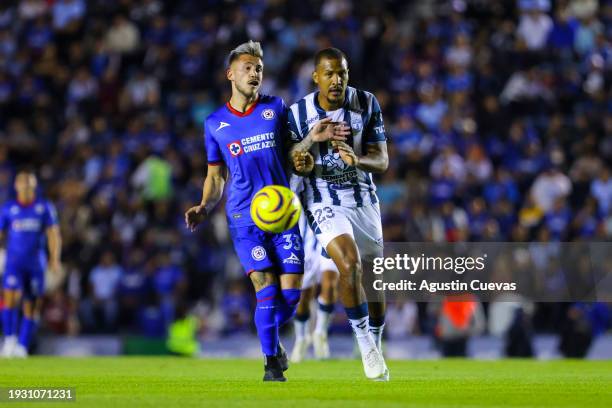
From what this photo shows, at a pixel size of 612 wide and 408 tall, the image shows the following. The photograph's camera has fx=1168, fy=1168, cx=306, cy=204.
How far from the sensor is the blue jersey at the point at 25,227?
1705 cm

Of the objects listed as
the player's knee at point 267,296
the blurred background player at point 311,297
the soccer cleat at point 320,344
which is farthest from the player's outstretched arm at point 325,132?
the soccer cleat at point 320,344

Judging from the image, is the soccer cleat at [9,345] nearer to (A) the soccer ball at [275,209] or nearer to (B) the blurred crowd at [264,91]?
(B) the blurred crowd at [264,91]

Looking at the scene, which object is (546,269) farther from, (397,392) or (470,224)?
(397,392)

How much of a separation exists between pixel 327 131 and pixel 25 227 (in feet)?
27.8

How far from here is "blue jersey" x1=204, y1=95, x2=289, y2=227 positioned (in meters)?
10.2

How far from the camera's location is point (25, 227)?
1708 cm

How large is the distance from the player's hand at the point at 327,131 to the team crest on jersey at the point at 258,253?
1.05m

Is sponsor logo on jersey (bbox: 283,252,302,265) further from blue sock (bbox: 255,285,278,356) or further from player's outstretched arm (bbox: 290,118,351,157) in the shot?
player's outstretched arm (bbox: 290,118,351,157)

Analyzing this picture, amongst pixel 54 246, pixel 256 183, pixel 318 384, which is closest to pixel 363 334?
pixel 318 384

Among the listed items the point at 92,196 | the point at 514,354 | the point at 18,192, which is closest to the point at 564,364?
the point at 514,354

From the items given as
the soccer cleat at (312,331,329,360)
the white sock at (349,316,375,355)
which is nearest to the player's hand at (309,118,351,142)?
the white sock at (349,316,375,355)

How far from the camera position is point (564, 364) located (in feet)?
48.6

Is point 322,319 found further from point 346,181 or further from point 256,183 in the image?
point 256,183

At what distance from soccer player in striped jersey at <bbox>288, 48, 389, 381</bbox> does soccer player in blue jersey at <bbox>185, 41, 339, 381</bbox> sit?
0.23 m
